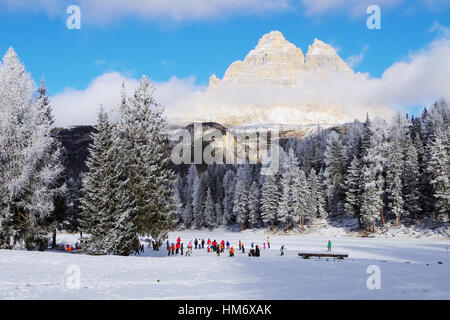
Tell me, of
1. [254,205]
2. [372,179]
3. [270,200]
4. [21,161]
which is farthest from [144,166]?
[254,205]

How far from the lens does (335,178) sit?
73.6 meters

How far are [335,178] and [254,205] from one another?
1995 centimetres

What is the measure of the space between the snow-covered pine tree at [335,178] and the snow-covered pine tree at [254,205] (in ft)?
52.7

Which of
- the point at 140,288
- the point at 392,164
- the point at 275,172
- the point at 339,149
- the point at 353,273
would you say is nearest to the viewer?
the point at 140,288

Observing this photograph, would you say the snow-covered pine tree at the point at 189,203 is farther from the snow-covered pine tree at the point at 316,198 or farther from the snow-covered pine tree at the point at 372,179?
the snow-covered pine tree at the point at 372,179

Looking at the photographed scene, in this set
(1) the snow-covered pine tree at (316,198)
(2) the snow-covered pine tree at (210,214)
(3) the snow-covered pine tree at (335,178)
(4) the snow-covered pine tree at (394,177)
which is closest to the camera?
(4) the snow-covered pine tree at (394,177)

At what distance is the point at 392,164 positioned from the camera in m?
61.5

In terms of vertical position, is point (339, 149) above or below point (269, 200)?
above

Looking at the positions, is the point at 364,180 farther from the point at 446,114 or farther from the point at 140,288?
the point at 140,288

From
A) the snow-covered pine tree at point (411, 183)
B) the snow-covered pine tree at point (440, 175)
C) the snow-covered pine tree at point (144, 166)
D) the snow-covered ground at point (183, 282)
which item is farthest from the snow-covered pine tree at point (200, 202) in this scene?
the snow-covered ground at point (183, 282)

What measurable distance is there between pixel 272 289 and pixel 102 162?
1937 centimetres

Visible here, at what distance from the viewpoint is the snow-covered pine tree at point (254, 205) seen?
8444cm
